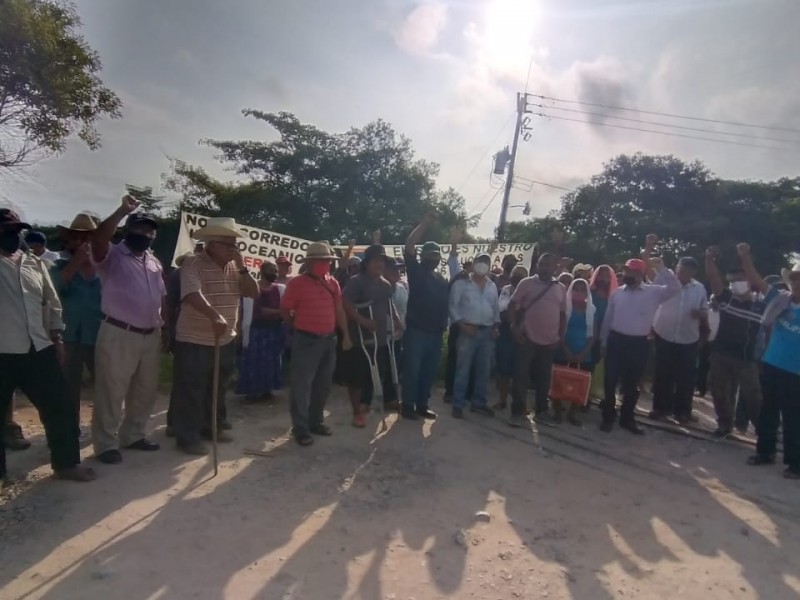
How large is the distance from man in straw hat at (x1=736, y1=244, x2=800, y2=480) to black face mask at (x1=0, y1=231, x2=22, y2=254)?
6.60 metres

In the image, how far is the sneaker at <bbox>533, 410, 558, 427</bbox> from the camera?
6.93 meters

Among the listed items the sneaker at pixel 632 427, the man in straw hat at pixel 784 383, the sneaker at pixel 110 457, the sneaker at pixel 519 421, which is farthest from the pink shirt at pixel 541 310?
the sneaker at pixel 110 457

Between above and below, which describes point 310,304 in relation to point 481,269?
below

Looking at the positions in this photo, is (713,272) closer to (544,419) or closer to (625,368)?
(625,368)

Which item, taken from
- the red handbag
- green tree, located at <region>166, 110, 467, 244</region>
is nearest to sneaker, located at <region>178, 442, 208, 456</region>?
the red handbag

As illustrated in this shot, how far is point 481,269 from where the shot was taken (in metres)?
6.97

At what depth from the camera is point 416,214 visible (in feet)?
72.2

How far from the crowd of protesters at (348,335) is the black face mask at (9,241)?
0.05ft

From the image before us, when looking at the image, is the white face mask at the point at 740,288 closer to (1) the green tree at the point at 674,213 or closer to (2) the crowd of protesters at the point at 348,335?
(2) the crowd of protesters at the point at 348,335

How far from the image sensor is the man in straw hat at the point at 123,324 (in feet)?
15.4

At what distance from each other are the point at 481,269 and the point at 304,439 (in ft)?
9.48

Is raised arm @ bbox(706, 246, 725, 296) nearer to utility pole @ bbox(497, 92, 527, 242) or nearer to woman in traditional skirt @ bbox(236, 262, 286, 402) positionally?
woman in traditional skirt @ bbox(236, 262, 286, 402)

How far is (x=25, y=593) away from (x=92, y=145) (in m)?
10.6

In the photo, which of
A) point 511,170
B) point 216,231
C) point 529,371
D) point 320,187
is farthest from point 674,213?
point 216,231
